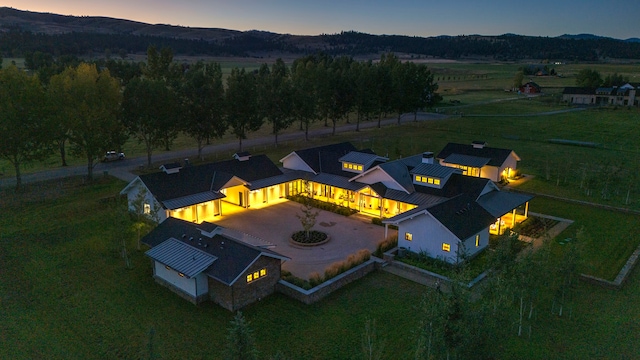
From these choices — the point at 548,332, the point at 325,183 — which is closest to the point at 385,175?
the point at 325,183

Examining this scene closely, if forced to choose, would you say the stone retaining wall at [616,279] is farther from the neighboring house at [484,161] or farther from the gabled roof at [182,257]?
the gabled roof at [182,257]

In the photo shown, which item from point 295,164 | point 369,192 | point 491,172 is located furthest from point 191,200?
point 491,172

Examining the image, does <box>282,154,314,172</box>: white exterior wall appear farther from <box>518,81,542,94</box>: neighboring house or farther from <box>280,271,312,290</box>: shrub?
<box>518,81,542,94</box>: neighboring house

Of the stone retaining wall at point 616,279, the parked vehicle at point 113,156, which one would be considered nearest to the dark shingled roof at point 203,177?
the parked vehicle at point 113,156

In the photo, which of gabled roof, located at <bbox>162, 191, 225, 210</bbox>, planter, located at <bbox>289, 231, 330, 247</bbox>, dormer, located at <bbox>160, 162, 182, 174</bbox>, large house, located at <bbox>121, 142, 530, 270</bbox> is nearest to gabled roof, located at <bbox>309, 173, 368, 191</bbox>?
large house, located at <bbox>121, 142, 530, 270</bbox>

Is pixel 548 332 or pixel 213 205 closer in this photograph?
pixel 548 332

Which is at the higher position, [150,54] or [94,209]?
[150,54]

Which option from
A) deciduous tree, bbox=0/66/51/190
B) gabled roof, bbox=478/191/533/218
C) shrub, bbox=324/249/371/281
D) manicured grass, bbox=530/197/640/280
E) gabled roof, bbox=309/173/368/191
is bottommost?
shrub, bbox=324/249/371/281

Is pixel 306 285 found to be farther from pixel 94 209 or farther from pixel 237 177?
pixel 94 209
